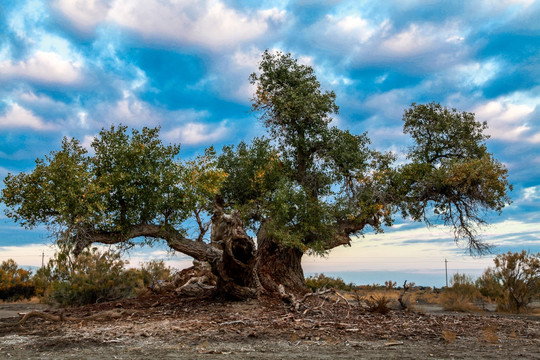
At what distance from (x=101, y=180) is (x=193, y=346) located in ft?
27.2

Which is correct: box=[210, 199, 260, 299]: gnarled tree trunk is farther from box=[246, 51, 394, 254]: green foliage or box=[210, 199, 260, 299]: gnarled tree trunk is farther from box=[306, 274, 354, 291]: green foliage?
box=[306, 274, 354, 291]: green foliage

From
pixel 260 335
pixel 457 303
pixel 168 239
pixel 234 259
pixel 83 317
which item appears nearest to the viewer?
pixel 260 335

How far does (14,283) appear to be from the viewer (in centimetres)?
3362

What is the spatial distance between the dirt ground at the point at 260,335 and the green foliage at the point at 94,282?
4704mm

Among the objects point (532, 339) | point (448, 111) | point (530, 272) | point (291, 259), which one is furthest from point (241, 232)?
point (530, 272)

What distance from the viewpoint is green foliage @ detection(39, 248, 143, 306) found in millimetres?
22188

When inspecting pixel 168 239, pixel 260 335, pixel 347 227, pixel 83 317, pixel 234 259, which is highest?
pixel 347 227

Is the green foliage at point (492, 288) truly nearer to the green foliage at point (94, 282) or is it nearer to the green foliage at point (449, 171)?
the green foliage at point (449, 171)

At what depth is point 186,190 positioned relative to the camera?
58.6 feet

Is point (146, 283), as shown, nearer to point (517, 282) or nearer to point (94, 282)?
point (94, 282)

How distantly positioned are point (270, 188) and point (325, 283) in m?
15.6

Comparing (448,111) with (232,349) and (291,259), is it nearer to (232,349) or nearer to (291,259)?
(291,259)

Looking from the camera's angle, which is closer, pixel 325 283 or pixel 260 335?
pixel 260 335

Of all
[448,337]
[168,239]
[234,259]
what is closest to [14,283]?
[168,239]
